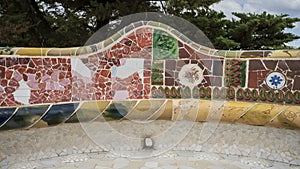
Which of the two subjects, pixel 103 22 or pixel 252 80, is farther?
pixel 103 22

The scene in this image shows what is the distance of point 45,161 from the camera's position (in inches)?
126

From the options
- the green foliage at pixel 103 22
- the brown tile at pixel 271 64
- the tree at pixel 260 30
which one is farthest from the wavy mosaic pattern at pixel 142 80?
the tree at pixel 260 30

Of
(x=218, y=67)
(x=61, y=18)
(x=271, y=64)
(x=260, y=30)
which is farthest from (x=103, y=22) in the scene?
(x=271, y=64)

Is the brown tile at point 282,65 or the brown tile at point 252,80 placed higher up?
the brown tile at point 282,65

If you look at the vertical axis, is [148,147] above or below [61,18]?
below

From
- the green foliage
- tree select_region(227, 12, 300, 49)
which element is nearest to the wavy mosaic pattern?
the green foliage

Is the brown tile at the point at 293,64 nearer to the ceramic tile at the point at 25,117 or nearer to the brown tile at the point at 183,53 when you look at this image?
the brown tile at the point at 183,53

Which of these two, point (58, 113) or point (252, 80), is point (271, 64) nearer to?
point (252, 80)

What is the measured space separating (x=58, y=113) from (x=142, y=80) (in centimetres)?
98

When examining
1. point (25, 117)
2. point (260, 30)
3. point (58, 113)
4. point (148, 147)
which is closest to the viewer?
point (25, 117)

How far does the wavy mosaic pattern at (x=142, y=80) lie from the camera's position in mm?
3203

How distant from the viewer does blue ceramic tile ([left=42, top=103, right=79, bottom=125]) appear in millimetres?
3211

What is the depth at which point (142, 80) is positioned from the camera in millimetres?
3711

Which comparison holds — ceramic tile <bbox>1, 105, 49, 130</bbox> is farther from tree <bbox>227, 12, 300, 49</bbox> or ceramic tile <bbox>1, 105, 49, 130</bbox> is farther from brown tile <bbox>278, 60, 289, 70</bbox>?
tree <bbox>227, 12, 300, 49</bbox>
